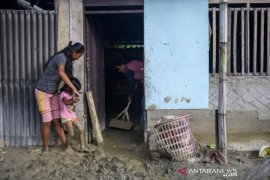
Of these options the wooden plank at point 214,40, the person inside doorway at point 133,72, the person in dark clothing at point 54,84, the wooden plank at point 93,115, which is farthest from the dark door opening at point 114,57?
the wooden plank at point 214,40

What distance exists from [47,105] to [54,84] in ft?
1.30

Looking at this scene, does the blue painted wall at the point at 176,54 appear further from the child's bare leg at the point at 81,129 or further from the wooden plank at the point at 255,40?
the child's bare leg at the point at 81,129

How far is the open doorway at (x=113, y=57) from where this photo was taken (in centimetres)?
772

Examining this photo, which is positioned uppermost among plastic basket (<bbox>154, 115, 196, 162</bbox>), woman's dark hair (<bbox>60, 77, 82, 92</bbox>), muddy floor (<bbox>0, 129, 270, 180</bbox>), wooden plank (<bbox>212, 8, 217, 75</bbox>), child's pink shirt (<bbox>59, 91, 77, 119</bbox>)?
wooden plank (<bbox>212, 8, 217, 75</bbox>)

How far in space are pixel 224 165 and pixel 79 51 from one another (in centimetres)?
303

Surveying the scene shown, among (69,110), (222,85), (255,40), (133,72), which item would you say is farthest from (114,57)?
(222,85)

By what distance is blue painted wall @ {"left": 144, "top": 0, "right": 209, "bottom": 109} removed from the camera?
21.4 ft

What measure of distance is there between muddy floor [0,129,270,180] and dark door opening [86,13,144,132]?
1866 mm

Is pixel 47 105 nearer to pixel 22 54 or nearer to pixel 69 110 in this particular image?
pixel 69 110

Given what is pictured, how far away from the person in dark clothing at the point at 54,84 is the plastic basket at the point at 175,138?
5.13 feet

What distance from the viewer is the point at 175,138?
5.55 metres

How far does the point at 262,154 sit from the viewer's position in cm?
604

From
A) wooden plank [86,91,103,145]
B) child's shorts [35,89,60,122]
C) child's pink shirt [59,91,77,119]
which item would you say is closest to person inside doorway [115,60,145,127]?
wooden plank [86,91,103,145]

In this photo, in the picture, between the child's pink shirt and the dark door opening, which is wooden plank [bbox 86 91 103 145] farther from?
the dark door opening
